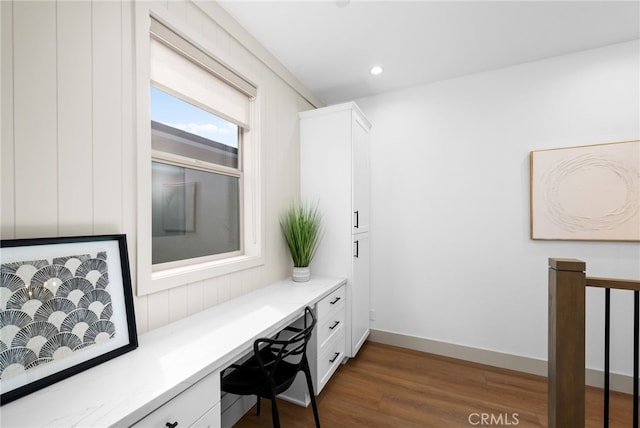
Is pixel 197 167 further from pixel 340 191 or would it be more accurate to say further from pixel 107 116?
pixel 340 191

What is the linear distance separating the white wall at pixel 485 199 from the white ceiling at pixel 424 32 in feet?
0.83

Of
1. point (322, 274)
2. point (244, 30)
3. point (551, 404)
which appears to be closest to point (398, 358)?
point (322, 274)

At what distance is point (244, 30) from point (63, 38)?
47.3 inches

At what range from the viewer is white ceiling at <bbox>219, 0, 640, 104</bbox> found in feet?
5.80

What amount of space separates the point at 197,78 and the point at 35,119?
89 cm

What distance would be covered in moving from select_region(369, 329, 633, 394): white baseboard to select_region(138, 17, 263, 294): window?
5.69ft

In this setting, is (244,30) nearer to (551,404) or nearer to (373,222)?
(373,222)

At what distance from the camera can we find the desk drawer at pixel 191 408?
85 centimetres

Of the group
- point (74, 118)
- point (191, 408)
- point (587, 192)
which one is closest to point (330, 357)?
point (191, 408)

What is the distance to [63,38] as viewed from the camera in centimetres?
103

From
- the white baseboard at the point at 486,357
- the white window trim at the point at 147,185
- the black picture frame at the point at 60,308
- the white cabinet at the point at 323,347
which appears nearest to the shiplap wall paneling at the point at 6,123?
the black picture frame at the point at 60,308

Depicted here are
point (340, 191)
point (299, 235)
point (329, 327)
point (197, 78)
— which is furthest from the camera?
point (340, 191)

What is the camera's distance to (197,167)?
1.73m

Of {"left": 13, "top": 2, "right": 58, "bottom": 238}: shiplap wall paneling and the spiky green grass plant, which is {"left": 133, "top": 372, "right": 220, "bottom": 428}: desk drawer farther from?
the spiky green grass plant
